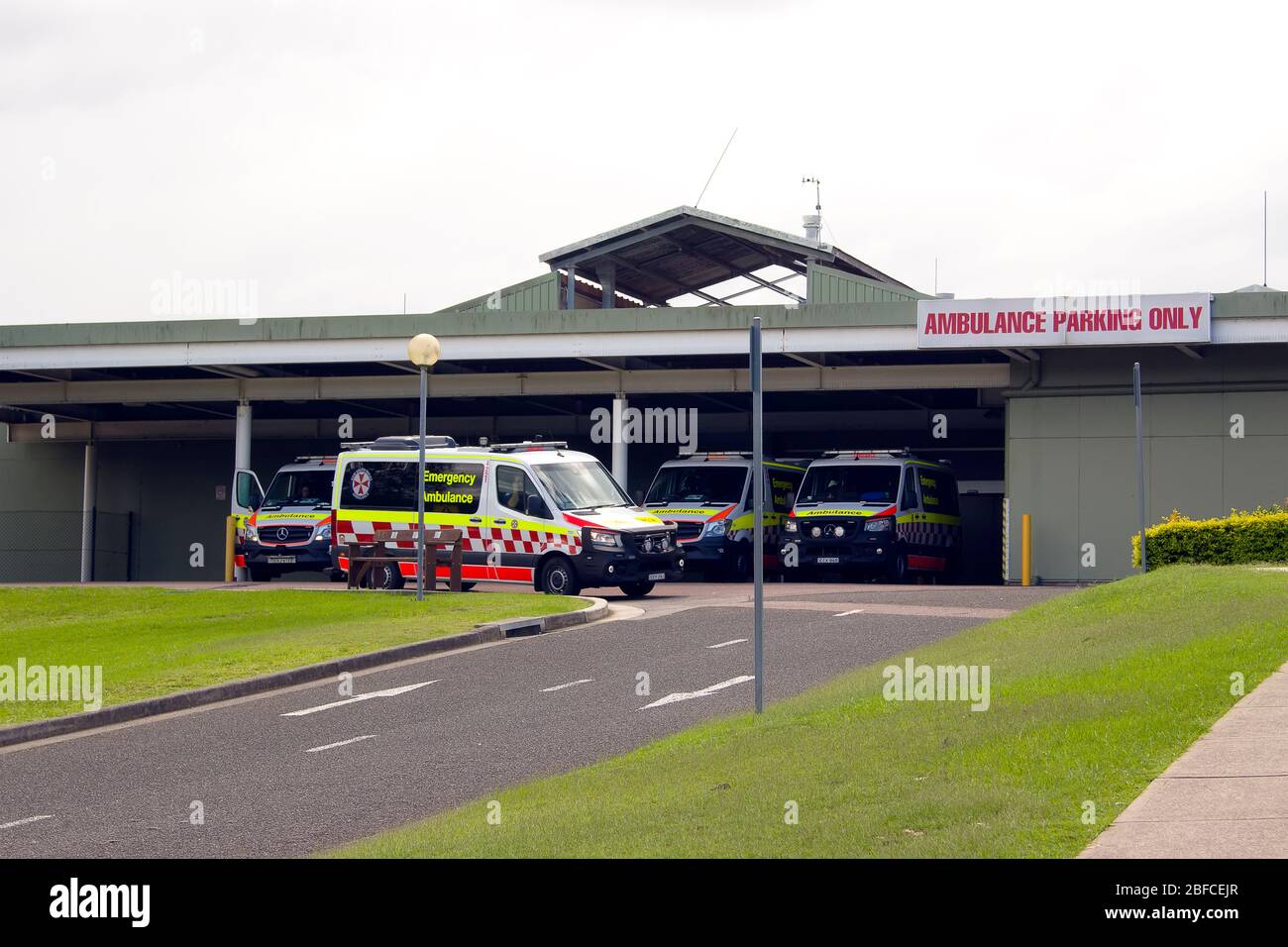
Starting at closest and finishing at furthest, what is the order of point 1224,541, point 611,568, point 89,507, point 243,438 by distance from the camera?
point 1224,541
point 611,568
point 243,438
point 89,507

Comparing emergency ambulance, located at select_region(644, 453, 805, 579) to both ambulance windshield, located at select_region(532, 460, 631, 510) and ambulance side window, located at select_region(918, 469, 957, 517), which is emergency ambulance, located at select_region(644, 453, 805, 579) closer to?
ambulance side window, located at select_region(918, 469, 957, 517)

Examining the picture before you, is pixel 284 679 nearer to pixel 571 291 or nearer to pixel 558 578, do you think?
pixel 558 578

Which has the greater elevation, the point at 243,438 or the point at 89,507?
the point at 243,438

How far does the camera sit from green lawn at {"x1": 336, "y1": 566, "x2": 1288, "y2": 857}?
7297 mm

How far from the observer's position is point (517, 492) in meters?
24.5

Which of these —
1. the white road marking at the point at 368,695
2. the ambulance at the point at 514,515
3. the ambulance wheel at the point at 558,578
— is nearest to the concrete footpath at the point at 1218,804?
the white road marking at the point at 368,695

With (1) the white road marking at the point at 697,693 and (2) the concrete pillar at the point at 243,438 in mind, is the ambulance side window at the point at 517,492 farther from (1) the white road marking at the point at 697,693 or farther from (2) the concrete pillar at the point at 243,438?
(2) the concrete pillar at the point at 243,438

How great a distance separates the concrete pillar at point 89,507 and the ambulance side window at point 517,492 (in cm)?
1885

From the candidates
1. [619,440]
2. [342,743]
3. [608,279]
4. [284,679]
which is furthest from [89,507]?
[342,743]

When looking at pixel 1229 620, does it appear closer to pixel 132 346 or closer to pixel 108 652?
pixel 108 652

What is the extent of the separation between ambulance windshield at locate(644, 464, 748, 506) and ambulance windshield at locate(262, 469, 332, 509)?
6.62 m

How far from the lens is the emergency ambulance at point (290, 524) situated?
103 ft

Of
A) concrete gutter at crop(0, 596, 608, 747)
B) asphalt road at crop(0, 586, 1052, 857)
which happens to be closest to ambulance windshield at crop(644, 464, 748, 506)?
concrete gutter at crop(0, 596, 608, 747)

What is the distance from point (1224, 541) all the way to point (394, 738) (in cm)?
1444
